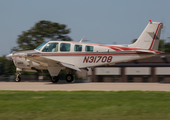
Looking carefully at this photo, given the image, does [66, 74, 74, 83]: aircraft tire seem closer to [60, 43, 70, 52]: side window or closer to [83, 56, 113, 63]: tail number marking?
[83, 56, 113, 63]: tail number marking

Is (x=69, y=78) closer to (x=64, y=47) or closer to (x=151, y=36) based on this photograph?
(x=64, y=47)

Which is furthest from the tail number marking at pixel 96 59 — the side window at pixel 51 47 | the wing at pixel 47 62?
the side window at pixel 51 47

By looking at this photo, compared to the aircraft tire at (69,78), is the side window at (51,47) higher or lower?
higher

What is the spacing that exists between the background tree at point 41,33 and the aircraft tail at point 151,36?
14779 millimetres

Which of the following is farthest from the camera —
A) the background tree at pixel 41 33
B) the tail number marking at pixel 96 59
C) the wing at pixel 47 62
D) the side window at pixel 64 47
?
the background tree at pixel 41 33

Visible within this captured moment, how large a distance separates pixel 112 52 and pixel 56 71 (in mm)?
4331

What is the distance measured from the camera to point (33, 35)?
30.1m

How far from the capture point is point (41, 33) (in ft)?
99.7

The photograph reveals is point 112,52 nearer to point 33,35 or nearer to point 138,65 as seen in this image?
point 138,65

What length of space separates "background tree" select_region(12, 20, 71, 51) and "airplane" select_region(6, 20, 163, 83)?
11.2 metres

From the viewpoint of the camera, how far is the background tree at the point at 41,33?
2886 centimetres
